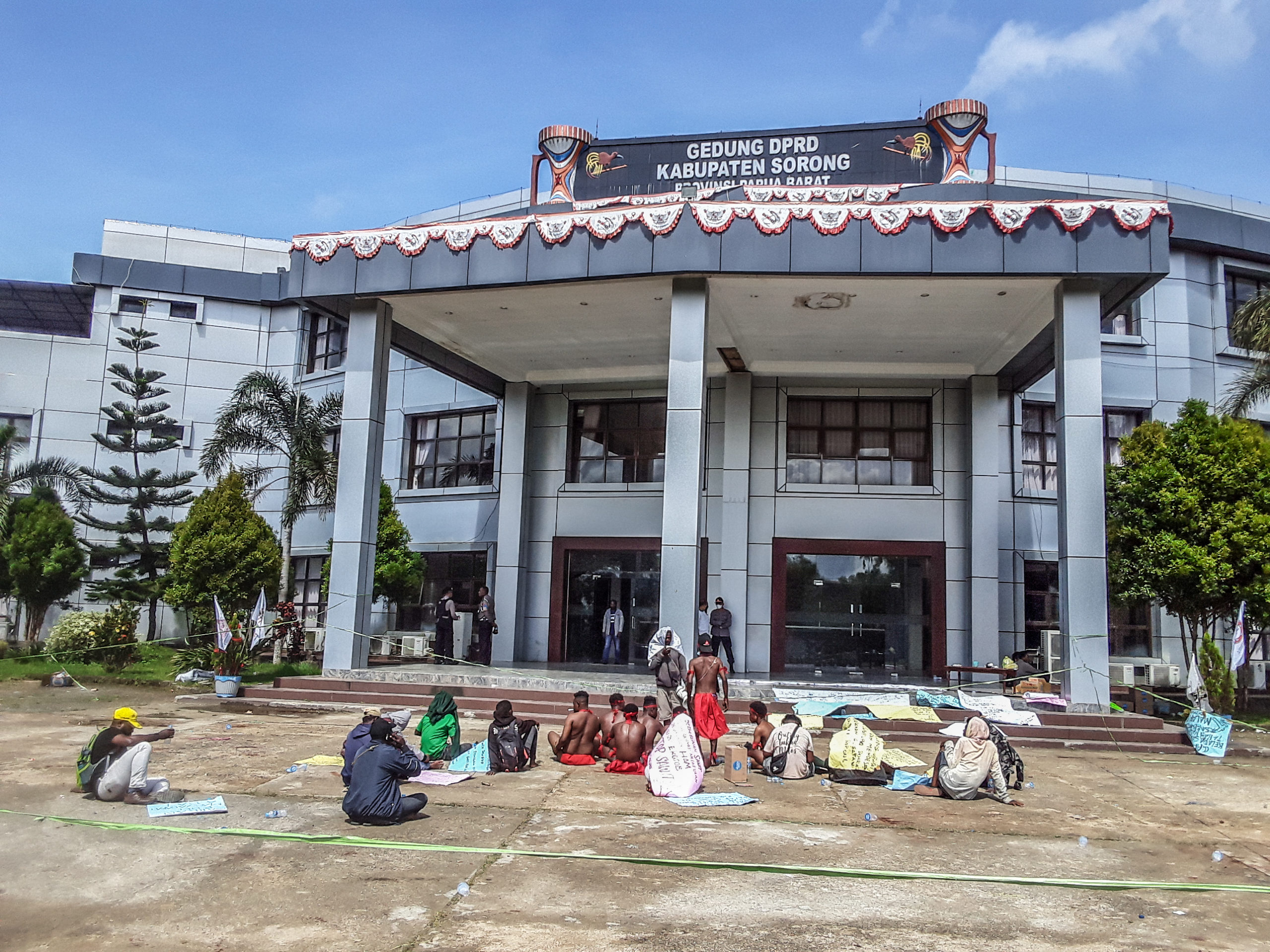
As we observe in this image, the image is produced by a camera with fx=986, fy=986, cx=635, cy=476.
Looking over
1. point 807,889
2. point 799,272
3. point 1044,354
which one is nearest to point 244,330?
point 799,272

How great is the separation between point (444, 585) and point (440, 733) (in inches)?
514

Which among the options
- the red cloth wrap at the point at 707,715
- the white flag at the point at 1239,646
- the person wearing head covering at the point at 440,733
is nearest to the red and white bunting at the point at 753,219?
the white flag at the point at 1239,646

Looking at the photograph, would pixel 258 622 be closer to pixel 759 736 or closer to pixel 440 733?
pixel 440 733

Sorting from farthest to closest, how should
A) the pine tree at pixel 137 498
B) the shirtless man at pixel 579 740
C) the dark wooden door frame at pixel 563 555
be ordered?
the pine tree at pixel 137 498 < the dark wooden door frame at pixel 563 555 < the shirtless man at pixel 579 740

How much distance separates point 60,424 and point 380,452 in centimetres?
1562

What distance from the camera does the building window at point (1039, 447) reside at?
21484mm

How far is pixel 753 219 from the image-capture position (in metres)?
16.1

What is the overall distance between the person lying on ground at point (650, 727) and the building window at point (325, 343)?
745 inches

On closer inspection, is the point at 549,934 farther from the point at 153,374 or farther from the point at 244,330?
the point at 244,330

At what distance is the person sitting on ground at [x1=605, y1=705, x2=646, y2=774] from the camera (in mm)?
11109

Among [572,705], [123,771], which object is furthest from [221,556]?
[123,771]

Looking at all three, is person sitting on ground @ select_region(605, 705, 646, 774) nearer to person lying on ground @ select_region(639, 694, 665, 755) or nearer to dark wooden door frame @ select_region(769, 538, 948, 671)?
person lying on ground @ select_region(639, 694, 665, 755)

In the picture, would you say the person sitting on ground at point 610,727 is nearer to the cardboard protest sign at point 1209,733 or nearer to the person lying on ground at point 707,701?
the person lying on ground at point 707,701

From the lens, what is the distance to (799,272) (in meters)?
15.9
